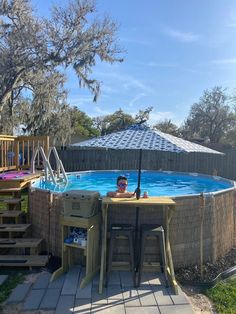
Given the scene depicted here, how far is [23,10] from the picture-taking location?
13.8 metres

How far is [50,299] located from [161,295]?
1.30 metres

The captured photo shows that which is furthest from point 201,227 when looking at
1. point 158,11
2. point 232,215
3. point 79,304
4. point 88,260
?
point 158,11

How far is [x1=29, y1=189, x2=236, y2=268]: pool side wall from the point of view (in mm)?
4316

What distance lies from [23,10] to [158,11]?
690cm

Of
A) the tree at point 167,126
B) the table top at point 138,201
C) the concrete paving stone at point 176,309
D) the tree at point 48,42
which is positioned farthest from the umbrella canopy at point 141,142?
the tree at point 167,126

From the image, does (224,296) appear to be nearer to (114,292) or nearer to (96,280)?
(114,292)

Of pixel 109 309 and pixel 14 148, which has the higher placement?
A: pixel 14 148

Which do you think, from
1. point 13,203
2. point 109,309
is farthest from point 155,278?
point 13,203

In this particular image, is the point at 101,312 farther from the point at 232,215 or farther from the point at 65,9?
the point at 65,9

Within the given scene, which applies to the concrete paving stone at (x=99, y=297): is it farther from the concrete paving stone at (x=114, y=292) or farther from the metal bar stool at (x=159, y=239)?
the metal bar stool at (x=159, y=239)

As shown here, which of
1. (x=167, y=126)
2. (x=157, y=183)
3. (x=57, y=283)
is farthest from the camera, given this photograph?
(x=167, y=126)

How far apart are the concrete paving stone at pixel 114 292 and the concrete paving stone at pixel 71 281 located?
42cm

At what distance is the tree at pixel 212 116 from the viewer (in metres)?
28.5

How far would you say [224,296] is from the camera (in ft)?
11.8
